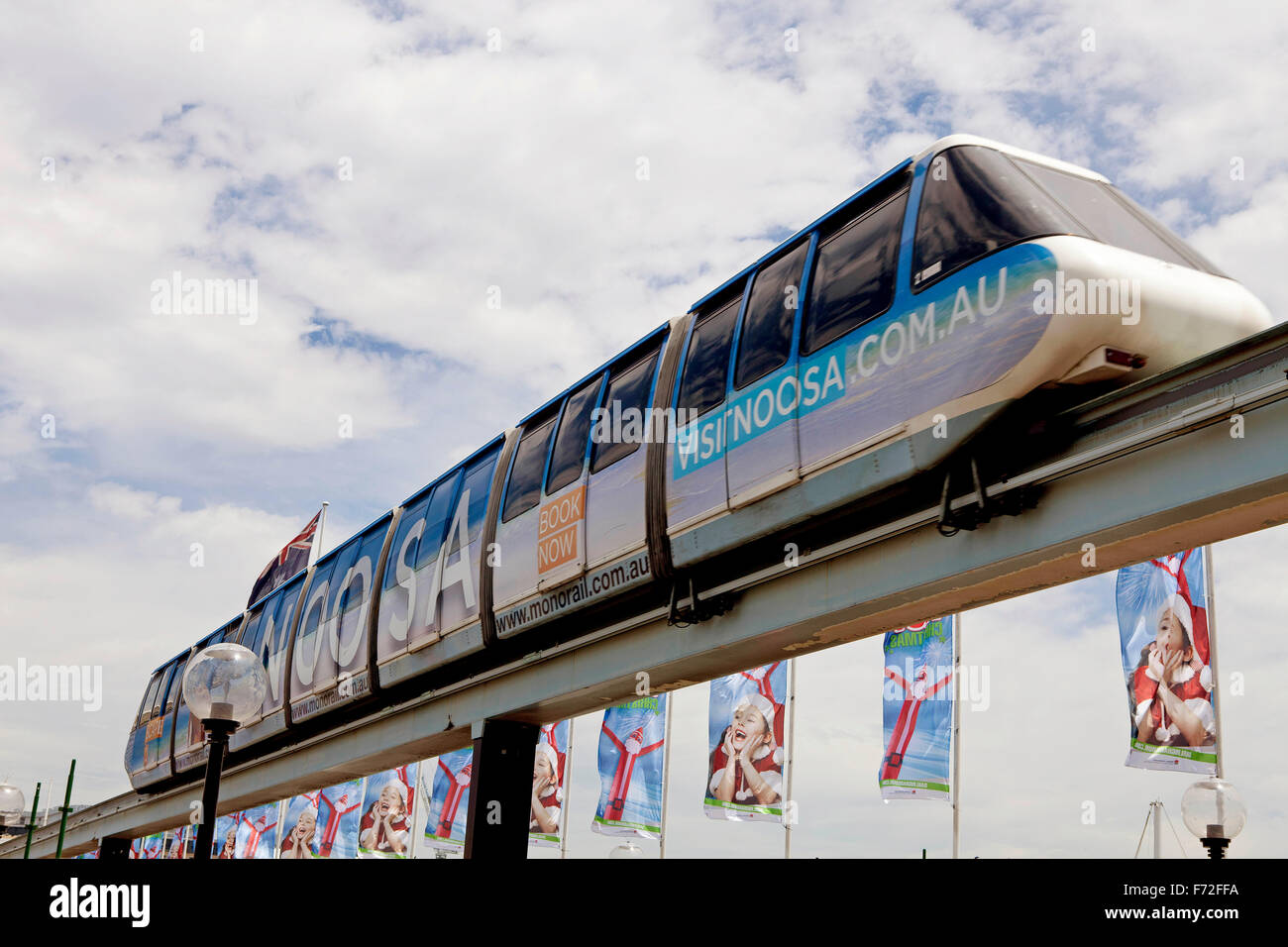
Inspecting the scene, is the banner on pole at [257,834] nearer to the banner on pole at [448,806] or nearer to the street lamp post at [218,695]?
the banner on pole at [448,806]

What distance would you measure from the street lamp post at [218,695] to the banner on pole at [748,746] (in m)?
17.0

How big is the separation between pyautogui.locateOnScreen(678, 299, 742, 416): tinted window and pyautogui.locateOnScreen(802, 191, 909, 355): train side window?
1271mm

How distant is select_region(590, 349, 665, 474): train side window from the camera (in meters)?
12.0

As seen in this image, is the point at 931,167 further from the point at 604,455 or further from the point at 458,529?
the point at 458,529

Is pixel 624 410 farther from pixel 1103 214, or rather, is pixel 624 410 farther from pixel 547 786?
pixel 547 786

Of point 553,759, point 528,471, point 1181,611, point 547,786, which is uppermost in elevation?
point 528,471

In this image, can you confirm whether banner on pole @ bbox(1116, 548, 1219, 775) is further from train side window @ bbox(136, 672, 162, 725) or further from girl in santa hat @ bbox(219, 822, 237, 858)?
girl in santa hat @ bbox(219, 822, 237, 858)

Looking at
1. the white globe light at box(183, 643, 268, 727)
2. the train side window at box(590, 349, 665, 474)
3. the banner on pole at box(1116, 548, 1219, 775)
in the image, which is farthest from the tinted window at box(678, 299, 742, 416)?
the banner on pole at box(1116, 548, 1219, 775)

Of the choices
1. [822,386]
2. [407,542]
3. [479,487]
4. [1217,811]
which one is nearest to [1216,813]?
[1217,811]

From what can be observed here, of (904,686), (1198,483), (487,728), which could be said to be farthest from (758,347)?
(904,686)

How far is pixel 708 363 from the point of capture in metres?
11.0

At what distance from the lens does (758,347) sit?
10234 millimetres

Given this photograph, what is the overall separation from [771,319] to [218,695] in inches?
221
